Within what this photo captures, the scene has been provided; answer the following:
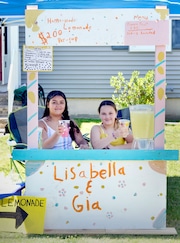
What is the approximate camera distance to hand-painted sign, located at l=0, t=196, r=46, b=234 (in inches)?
214

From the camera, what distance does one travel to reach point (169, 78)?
14562 millimetres

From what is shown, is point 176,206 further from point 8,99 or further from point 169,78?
point 169,78

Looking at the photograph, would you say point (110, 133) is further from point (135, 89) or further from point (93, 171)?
point (135, 89)

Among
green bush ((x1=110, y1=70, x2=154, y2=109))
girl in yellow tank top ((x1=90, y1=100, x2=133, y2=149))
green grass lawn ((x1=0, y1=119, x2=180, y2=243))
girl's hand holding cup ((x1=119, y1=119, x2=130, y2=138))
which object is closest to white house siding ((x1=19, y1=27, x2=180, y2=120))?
green bush ((x1=110, y1=70, x2=154, y2=109))

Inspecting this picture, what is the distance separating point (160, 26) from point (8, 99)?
23.4ft

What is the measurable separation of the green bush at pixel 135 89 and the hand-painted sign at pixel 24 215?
Answer: 7.93 m

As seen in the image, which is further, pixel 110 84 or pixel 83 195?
pixel 110 84

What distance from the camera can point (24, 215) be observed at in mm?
5434

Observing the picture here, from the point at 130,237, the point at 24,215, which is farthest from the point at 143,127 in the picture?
the point at 24,215

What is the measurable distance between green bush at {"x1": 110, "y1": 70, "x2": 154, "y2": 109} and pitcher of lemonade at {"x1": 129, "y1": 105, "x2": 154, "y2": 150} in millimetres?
7558

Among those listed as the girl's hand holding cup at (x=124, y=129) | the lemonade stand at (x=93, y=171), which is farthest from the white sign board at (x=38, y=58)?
the girl's hand holding cup at (x=124, y=129)

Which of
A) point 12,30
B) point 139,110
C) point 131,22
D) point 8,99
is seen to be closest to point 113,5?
point 131,22

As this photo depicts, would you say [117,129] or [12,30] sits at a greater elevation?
[12,30]

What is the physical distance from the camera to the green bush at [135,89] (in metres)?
13.4
